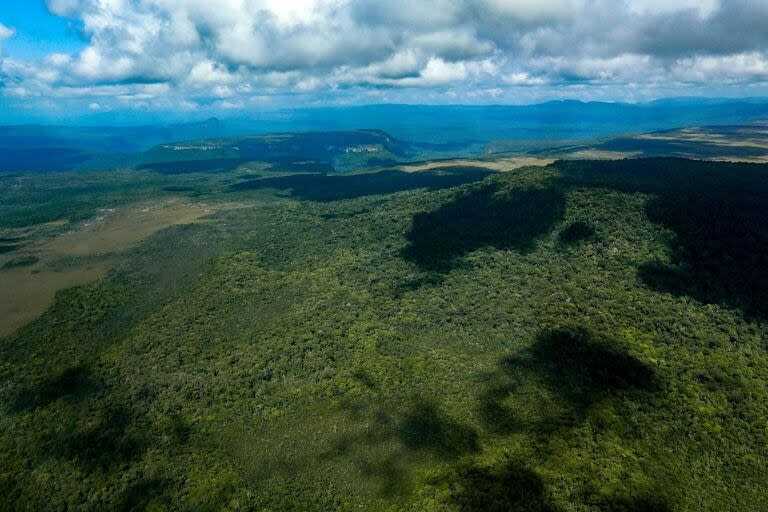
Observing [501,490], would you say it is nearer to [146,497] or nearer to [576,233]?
[146,497]

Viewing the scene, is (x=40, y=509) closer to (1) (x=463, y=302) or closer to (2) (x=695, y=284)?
(1) (x=463, y=302)

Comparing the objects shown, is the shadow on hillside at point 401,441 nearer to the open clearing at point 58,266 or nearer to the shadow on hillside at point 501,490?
the shadow on hillside at point 501,490

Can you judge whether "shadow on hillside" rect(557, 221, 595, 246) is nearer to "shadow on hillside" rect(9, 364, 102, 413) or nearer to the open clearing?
"shadow on hillside" rect(9, 364, 102, 413)

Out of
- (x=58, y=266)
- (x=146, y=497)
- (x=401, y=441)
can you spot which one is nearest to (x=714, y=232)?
(x=401, y=441)

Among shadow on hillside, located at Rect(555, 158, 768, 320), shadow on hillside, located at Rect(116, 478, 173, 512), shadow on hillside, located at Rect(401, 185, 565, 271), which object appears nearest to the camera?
shadow on hillside, located at Rect(116, 478, 173, 512)

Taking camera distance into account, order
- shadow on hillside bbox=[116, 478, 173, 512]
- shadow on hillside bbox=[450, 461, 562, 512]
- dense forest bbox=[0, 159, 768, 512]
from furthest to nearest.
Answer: dense forest bbox=[0, 159, 768, 512]
shadow on hillside bbox=[116, 478, 173, 512]
shadow on hillside bbox=[450, 461, 562, 512]

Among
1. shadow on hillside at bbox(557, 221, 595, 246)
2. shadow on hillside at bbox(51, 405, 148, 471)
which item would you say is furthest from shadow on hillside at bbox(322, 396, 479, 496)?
shadow on hillside at bbox(557, 221, 595, 246)

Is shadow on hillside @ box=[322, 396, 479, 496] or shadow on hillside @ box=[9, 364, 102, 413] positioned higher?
shadow on hillside @ box=[9, 364, 102, 413]
